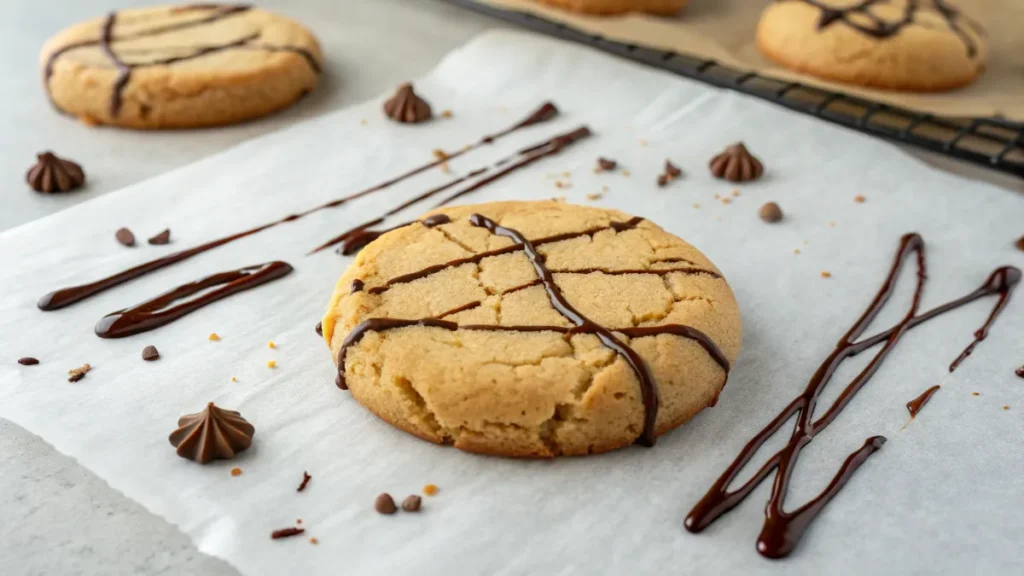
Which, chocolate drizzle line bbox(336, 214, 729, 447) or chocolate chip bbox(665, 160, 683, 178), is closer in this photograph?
chocolate drizzle line bbox(336, 214, 729, 447)

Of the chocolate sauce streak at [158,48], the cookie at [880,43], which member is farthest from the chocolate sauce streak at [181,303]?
the cookie at [880,43]

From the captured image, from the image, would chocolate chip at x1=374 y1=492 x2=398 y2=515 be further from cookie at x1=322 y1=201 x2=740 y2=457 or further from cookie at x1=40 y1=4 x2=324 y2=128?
cookie at x1=40 y1=4 x2=324 y2=128

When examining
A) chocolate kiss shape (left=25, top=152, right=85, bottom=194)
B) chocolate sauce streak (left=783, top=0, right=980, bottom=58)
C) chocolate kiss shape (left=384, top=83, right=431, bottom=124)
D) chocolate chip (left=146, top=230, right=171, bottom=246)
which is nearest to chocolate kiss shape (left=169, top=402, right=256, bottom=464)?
chocolate chip (left=146, top=230, right=171, bottom=246)

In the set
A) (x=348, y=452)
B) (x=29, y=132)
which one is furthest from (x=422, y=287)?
(x=29, y=132)

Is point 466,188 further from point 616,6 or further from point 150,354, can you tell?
point 616,6

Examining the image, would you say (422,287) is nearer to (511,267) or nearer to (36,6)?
(511,267)

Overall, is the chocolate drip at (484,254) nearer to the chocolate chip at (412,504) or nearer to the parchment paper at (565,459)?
the parchment paper at (565,459)

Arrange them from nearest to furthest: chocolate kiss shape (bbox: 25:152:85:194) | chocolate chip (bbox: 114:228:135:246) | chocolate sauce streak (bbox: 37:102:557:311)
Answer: chocolate sauce streak (bbox: 37:102:557:311), chocolate chip (bbox: 114:228:135:246), chocolate kiss shape (bbox: 25:152:85:194)
